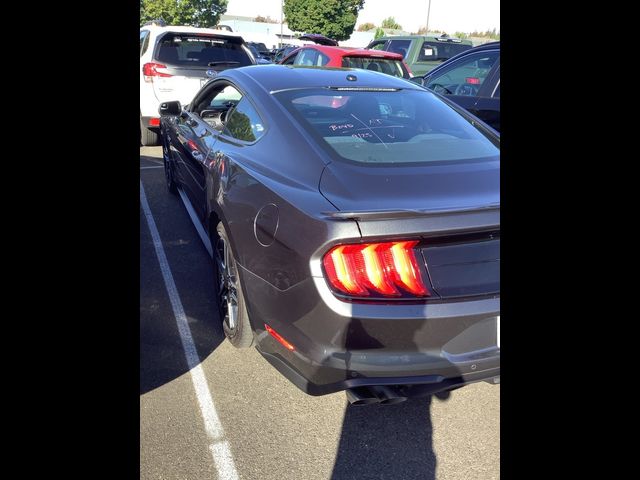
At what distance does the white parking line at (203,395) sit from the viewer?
2141 mm

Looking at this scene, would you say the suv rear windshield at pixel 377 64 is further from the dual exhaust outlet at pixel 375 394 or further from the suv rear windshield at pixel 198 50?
the dual exhaust outlet at pixel 375 394

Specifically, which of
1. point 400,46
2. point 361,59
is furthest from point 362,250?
point 400,46

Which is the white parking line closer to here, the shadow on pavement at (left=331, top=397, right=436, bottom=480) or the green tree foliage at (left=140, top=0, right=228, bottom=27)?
the shadow on pavement at (left=331, top=397, right=436, bottom=480)

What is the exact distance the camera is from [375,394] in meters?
1.98

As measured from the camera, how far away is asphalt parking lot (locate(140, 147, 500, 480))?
214cm

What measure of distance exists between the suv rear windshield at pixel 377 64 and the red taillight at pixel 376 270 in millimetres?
6979

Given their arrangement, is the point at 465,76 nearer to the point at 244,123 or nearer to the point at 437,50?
the point at 244,123

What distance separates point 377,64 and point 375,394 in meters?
7.37

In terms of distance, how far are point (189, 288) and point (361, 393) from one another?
6.64ft

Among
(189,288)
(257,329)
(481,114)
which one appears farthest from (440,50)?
(257,329)
